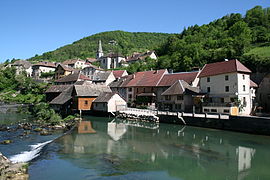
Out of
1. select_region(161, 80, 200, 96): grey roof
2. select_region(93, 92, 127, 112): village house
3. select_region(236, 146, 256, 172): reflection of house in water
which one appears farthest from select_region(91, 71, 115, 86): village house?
select_region(236, 146, 256, 172): reflection of house in water

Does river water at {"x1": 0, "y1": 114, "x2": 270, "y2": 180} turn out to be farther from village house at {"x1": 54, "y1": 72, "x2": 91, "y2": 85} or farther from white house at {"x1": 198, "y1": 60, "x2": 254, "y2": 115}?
village house at {"x1": 54, "y1": 72, "x2": 91, "y2": 85}

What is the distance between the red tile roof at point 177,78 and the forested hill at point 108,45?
3717 inches

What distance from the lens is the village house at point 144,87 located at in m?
51.4

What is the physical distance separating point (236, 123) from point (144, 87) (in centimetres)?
2790

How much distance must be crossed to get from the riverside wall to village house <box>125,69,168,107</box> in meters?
15.6

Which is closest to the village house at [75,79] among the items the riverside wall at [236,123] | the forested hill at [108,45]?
the riverside wall at [236,123]

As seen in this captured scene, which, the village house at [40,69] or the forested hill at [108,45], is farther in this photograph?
the forested hill at [108,45]

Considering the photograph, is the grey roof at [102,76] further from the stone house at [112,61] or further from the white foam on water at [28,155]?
the white foam on water at [28,155]

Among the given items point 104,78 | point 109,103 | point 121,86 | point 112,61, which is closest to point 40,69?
point 112,61

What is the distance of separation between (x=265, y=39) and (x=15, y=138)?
236 feet

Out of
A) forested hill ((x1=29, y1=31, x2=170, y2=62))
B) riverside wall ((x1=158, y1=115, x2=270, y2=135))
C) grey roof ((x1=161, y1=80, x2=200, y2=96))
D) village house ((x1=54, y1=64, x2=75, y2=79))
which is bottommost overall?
riverside wall ((x1=158, y1=115, x2=270, y2=135))

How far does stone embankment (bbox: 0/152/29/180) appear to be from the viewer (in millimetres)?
12775

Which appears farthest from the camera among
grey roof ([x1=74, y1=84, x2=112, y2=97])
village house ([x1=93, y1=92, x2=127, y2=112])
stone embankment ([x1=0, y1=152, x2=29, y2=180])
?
grey roof ([x1=74, y1=84, x2=112, y2=97])

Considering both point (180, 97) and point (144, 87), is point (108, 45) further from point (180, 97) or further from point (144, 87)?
point (180, 97)
